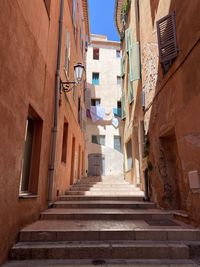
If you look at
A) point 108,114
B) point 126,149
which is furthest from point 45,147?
point 108,114

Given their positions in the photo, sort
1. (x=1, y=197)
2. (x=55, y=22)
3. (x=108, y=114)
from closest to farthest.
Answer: (x=1, y=197) → (x=55, y=22) → (x=108, y=114)

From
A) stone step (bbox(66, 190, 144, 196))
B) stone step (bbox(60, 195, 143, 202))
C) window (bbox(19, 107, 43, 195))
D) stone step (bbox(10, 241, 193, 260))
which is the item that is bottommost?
stone step (bbox(10, 241, 193, 260))

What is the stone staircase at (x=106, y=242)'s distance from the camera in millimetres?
2938

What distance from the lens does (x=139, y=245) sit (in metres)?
3.15

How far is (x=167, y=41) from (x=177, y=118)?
2.02 metres

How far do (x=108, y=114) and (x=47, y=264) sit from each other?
1535 cm

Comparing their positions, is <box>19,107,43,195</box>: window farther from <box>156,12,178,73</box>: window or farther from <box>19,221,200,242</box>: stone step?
<box>156,12,178,73</box>: window

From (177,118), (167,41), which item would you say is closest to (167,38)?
(167,41)

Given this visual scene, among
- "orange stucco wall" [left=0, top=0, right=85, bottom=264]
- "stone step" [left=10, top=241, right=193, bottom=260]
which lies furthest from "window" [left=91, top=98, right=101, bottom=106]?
"stone step" [left=10, top=241, right=193, bottom=260]

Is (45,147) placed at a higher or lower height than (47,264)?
higher

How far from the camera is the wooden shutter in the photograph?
4734 mm

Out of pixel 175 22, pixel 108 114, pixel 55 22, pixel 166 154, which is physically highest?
pixel 108 114

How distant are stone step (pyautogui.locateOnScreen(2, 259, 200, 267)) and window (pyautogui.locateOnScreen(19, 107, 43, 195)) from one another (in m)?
1.35

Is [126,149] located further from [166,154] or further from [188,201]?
[188,201]
